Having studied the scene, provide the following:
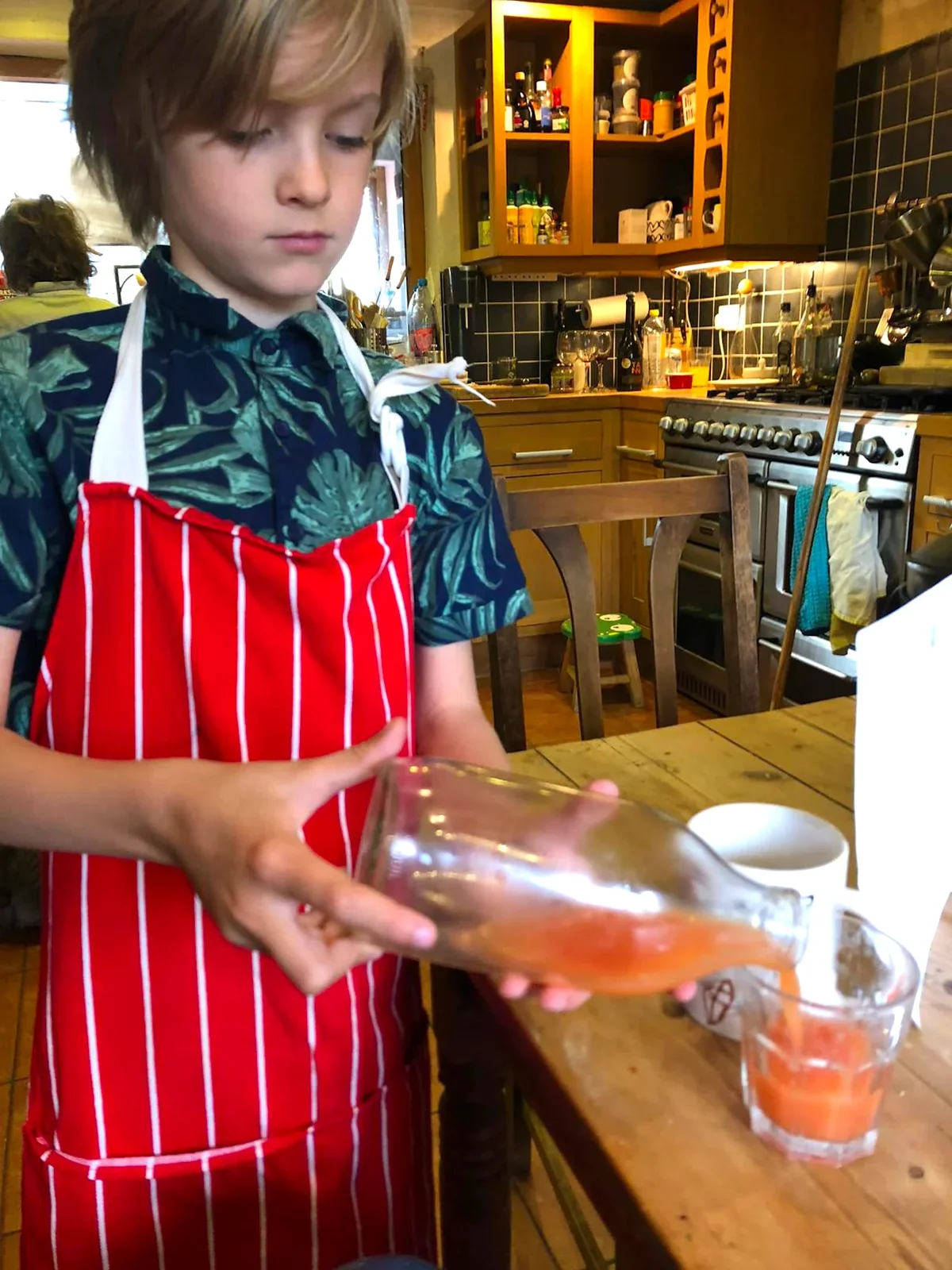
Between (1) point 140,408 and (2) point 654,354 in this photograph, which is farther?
(2) point 654,354

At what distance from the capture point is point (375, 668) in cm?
69

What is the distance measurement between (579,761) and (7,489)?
0.59m

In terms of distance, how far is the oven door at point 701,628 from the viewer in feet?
9.59

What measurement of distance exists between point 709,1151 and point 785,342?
309cm

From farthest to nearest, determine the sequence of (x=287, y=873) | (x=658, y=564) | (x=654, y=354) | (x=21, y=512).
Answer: (x=654, y=354) < (x=658, y=564) < (x=21, y=512) < (x=287, y=873)

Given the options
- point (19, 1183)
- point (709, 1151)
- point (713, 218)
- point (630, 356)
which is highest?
point (713, 218)

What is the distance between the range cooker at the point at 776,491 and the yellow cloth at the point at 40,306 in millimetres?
1502

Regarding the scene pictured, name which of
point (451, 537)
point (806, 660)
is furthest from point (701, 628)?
point (451, 537)

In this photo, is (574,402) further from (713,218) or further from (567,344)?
(713,218)

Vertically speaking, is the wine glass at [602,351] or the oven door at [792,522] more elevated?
the wine glass at [602,351]

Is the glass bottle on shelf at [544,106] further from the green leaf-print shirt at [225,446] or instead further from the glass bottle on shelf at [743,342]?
the green leaf-print shirt at [225,446]

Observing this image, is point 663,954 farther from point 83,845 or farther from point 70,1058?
point 70,1058

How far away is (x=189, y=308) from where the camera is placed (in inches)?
26.0

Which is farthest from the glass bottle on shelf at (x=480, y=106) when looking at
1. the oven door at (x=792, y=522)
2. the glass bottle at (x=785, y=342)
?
the oven door at (x=792, y=522)
